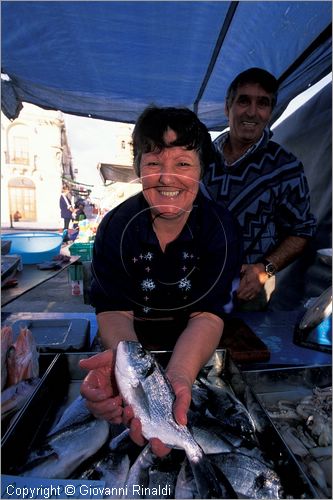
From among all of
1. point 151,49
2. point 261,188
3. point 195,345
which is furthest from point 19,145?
point 195,345

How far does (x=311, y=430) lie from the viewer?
1.41 m

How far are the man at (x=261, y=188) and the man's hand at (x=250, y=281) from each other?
12 centimetres

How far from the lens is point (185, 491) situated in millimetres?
1002

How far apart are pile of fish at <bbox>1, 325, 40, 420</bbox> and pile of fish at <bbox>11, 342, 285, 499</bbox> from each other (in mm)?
247

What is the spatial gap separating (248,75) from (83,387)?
263cm

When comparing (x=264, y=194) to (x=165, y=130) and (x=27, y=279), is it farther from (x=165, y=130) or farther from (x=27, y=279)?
(x=27, y=279)

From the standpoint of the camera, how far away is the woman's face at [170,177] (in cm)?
140

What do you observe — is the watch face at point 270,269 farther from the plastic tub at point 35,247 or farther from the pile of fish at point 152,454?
the plastic tub at point 35,247

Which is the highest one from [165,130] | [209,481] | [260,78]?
[260,78]

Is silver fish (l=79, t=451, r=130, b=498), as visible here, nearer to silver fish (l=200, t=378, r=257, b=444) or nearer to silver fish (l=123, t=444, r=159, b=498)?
silver fish (l=123, t=444, r=159, b=498)

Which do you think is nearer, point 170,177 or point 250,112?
point 170,177

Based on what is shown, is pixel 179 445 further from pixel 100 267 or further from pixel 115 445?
pixel 100 267

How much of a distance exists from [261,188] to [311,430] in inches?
75.8

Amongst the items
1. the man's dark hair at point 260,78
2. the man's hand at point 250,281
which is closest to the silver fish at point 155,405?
the man's hand at point 250,281
